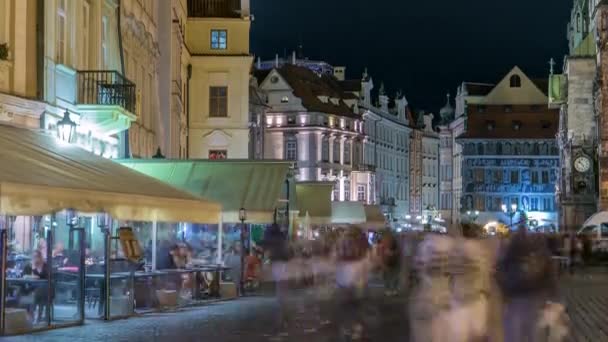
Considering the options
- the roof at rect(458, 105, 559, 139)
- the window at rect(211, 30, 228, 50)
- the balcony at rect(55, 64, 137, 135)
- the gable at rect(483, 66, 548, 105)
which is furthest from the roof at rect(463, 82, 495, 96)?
the balcony at rect(55, 64, 137, 135)

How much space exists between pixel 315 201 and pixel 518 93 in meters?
76.3

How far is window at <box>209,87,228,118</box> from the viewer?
54750 mm

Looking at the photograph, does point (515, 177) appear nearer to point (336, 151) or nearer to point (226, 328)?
point (336, 151)

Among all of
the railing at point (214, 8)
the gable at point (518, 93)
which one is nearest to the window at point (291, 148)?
the gable at point (518, 93)

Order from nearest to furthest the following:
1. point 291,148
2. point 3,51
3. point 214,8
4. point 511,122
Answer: point 3,51
point 214,8
point 291,148
point 511,122

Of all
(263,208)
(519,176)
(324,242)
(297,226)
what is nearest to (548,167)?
(519,176)

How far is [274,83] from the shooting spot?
10612 cm

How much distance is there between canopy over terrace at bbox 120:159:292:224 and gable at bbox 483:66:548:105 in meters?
91.6

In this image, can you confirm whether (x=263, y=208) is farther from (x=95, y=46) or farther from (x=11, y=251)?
(x=11, y=251)

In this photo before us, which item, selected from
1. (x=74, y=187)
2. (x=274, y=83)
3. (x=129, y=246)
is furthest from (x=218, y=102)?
(x=274, y=83)

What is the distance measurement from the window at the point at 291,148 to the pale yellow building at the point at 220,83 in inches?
2069

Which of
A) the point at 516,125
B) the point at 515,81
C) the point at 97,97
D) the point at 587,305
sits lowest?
the point at 587,305

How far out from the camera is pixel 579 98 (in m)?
92.0

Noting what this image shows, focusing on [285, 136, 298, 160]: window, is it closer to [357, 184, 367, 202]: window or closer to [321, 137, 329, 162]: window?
[321, 137, 329, 162]: window
